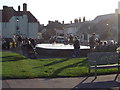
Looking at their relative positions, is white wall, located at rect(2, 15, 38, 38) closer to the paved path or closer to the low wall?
the low wall

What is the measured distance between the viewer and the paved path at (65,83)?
30.9 ft

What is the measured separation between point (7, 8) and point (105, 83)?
66464 mm

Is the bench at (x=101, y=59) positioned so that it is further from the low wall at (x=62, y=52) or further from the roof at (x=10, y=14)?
the roof at (x=10, y=14)

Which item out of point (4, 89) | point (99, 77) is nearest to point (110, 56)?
point (99, 77)

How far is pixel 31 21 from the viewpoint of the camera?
7431 centimetres

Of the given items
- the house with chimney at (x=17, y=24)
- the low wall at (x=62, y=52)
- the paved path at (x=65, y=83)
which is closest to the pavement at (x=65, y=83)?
the paved path at (x=65, y=83)

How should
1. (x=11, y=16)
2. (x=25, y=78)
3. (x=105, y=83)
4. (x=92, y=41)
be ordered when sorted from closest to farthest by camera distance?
(x=105, y=83) → (x=25, y=78) → (x=92, y=41) → (x=11, y=16)

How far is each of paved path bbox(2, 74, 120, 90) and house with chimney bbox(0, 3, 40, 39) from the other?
61.8m

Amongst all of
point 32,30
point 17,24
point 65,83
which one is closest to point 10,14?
point 17,24

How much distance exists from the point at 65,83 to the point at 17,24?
63.3m

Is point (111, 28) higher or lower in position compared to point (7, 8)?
lower

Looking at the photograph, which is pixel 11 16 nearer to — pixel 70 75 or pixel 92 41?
pixel 92 41

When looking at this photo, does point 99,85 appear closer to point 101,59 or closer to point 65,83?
point 65,83

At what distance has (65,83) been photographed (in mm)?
9961
